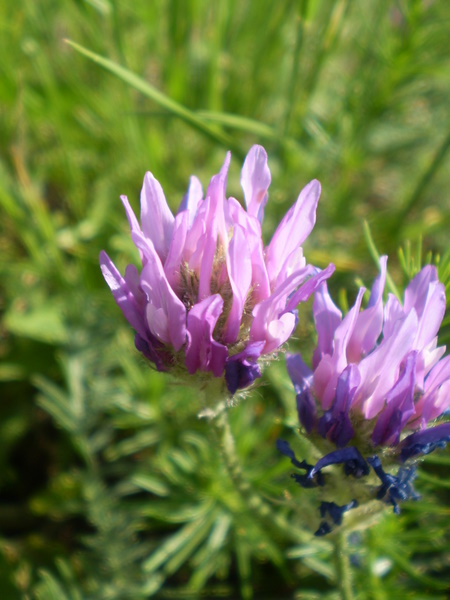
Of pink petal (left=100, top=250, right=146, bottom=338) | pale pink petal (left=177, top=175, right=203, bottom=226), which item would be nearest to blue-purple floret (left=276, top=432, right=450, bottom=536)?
pink petal (left=100, top=250, right=146, bottom=338)

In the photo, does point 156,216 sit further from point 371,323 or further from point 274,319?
point 371,323

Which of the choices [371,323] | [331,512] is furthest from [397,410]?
[331,512]

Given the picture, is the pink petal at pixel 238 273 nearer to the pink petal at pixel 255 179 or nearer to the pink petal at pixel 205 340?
the pink petal at pixel 205 340

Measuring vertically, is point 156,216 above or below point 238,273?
above

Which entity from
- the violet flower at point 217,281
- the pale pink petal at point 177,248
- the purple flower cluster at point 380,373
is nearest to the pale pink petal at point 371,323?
Result: the purple flower cluster at point 380,373

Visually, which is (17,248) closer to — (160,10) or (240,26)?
(160,10)

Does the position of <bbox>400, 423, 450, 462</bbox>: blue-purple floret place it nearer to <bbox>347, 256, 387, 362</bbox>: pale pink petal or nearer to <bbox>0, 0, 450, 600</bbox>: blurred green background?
<bbox>347, 256, 387, 362</bbox>: pale pink petal

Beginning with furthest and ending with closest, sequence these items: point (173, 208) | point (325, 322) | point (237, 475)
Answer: point (173, 208) < point (237, 475) < point (325, 322)
